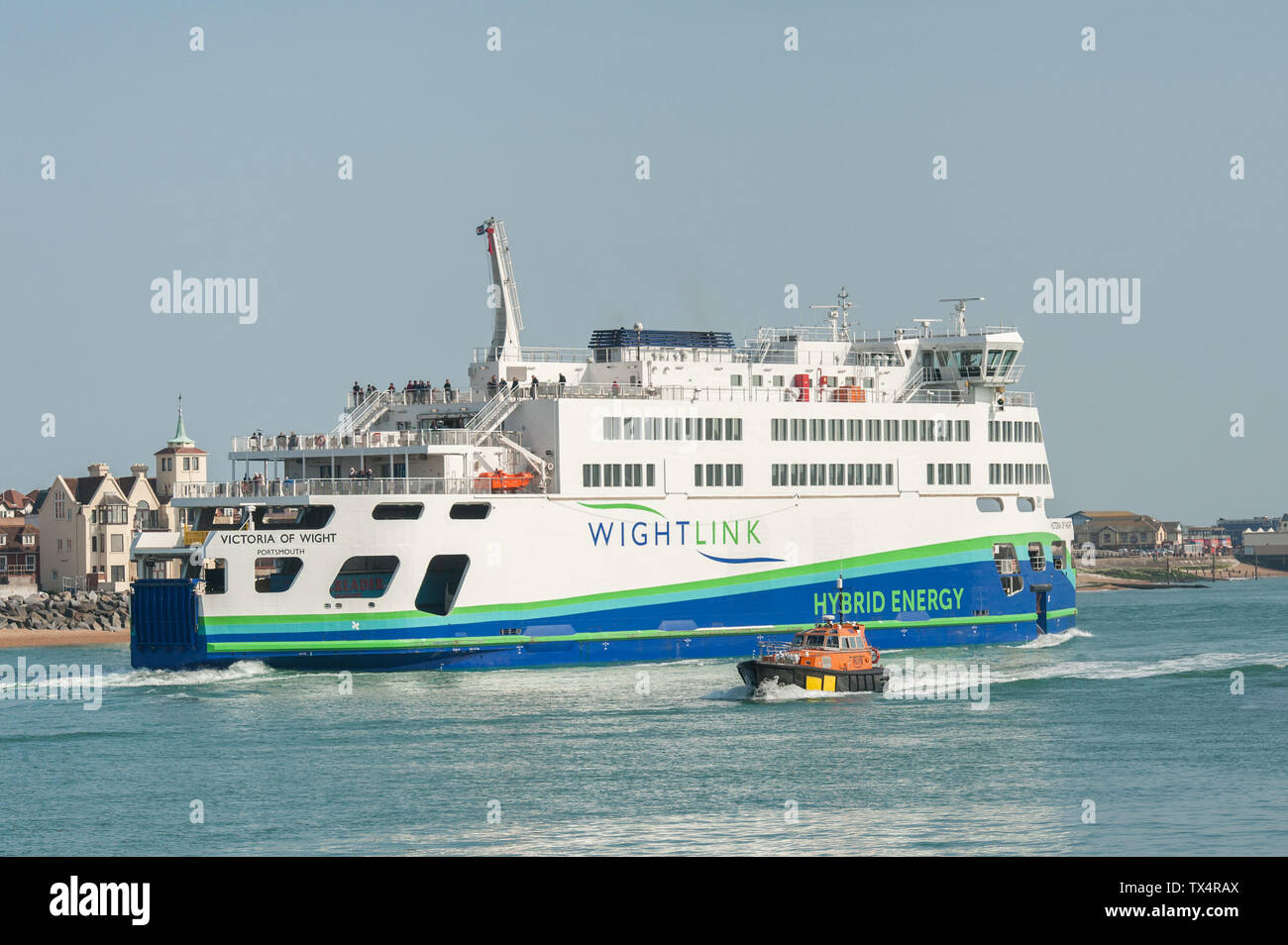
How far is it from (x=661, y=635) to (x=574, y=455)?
564 centimetres

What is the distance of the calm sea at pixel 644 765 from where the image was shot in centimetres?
2638

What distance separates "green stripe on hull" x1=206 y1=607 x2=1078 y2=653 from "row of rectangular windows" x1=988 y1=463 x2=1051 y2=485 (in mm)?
4888

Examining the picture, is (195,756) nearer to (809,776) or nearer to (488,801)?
(488,801)

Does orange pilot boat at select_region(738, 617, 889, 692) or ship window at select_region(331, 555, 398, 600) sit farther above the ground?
ship window at select_region(331, 555, 398, 600)

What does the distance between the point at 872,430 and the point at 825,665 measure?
1316 centimetres

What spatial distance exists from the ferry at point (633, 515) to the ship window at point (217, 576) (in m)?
0.16

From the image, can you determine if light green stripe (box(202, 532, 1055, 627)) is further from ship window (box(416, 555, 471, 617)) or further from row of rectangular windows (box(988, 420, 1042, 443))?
row of rectangular windows (box(988, 420, 1042, 443))

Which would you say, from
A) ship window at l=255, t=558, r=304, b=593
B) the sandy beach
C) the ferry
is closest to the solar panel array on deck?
the ferry

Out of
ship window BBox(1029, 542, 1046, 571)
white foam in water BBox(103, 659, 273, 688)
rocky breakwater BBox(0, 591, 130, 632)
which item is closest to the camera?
white foam in water BBox(103, 659, 273, 688)

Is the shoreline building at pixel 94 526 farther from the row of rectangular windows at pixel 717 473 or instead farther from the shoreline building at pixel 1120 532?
the shoreline building at pixel 1120 532

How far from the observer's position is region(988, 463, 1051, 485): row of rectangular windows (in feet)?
183

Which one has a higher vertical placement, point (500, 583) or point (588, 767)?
point (500, 583)
